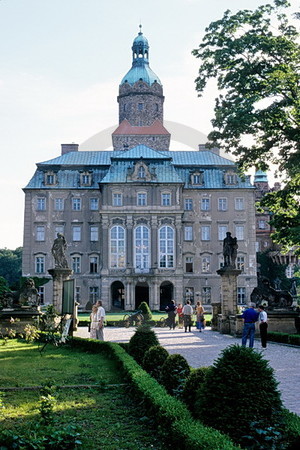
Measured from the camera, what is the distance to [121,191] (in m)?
55.4

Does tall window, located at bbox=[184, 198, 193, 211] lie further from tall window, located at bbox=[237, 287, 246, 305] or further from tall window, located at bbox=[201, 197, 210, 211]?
tall window, located at bbox=[237, 287, 246, 305]

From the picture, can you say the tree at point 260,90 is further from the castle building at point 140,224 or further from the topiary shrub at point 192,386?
the castle building at point 140,224

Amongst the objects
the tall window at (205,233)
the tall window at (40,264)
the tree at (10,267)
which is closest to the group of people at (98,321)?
the tall window at (40,264)

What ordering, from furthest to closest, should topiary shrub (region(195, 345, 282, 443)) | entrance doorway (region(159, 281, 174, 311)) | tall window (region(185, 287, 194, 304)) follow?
entrance doorway (region(159, 281, 174, 311)), tall window (region(185, 287, 194, 304)), topiary shrub (region(195, 345, 282, 443))

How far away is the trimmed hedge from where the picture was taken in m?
5.11

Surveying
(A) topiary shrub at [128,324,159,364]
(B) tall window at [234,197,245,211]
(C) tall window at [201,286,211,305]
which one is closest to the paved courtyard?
(A) topiary shrub at [128,324,159,364]

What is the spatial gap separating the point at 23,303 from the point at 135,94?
171ft

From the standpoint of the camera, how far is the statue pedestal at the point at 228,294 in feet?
83.7

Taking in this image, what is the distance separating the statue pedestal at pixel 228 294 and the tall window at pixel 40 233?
34.1 metres

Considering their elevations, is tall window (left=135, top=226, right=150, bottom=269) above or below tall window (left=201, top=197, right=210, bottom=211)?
below

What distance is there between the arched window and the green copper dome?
2523 cm

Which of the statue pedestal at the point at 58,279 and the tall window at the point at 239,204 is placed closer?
the statue pedestal at the point at 58,279

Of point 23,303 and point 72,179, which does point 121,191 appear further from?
point 23,303

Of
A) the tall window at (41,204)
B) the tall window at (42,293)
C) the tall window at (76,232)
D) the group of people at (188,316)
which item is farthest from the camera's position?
the tall window at (41,204)
